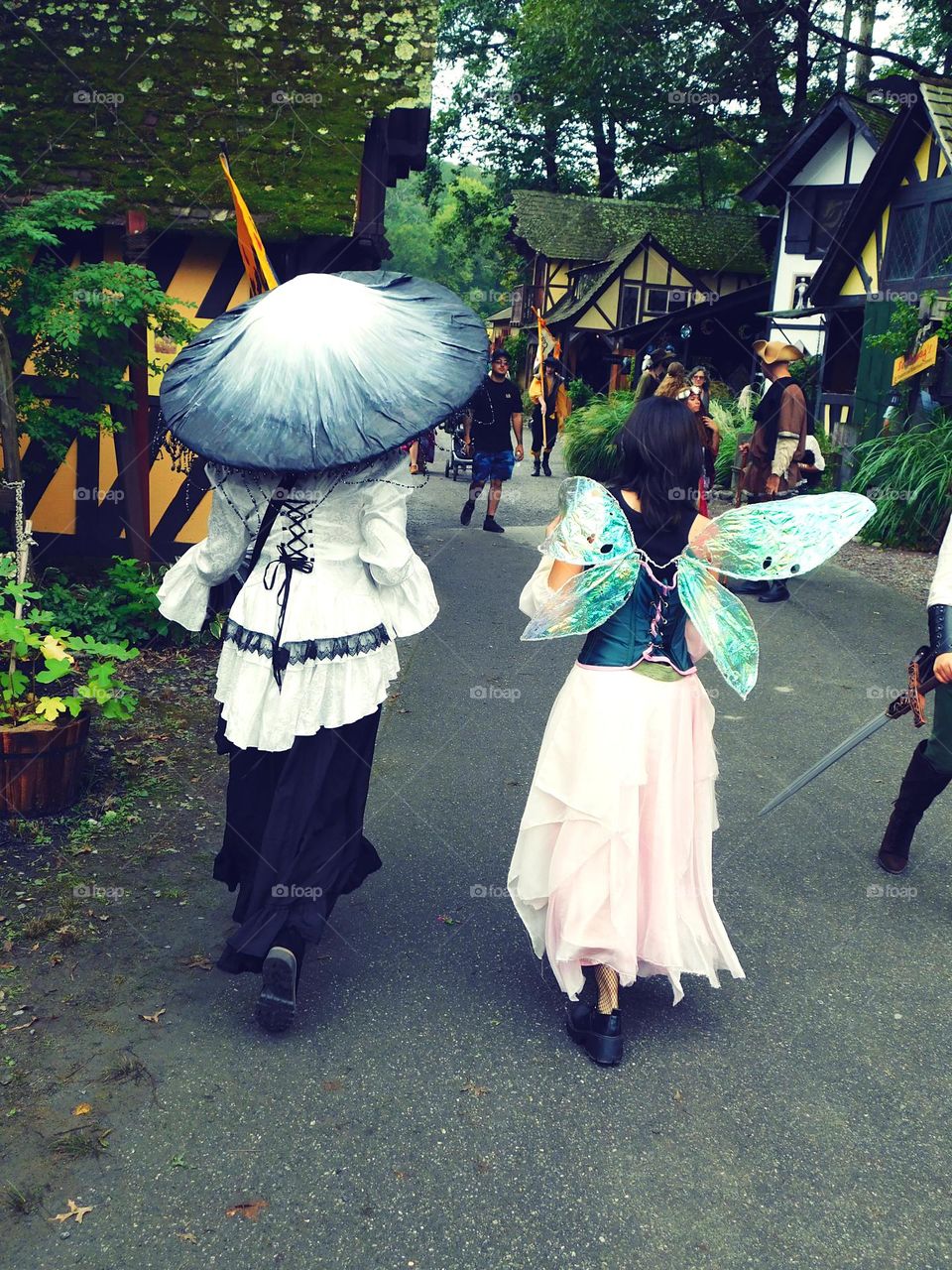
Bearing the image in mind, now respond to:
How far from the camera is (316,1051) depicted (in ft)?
11.0

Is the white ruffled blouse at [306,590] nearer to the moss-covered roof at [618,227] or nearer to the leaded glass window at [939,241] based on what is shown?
the leaded glass window at [939,241]

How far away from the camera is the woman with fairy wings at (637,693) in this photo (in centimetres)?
330

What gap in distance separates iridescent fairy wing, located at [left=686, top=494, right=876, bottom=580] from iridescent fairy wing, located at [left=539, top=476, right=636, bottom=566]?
0.27m

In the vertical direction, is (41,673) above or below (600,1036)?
above

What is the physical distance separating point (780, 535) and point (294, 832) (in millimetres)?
1791

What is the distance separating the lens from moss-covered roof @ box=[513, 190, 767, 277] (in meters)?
36.2

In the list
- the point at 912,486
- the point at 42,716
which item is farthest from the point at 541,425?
the point at 42,716

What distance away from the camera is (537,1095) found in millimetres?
3158

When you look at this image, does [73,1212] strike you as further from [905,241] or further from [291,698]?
[905,241]

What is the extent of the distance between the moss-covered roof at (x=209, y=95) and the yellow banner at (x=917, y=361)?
24.0 feet

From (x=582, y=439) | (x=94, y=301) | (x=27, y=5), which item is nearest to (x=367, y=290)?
(x=94, y=301)

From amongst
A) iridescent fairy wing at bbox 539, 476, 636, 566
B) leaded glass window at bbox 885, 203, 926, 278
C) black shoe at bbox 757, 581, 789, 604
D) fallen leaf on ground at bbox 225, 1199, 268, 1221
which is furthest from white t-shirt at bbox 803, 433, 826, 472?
fallen leaf on ground at bbox 225, 1199, 268, 1221

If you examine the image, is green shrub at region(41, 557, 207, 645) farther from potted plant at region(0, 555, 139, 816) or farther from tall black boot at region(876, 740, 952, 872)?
tall black boot at region(876, 740, 952, 872)

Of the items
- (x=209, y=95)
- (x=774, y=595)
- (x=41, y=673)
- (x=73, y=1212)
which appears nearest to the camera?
(x=73, y=1212)
